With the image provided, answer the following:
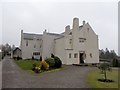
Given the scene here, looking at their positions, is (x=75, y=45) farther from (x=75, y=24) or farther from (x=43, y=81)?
(x=43, y=81)

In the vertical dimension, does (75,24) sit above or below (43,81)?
above

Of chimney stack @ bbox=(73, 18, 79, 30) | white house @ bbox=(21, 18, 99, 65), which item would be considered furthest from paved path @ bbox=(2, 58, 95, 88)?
chimney stack @ bbox=(73, 18, 79, 30)

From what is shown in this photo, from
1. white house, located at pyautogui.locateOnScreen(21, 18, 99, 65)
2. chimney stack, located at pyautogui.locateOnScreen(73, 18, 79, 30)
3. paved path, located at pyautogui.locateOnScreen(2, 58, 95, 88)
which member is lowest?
paved path, located at pyautogui.locateOnScreen(2, 58, 95, 88)

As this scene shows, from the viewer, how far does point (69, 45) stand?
34438 millimetres

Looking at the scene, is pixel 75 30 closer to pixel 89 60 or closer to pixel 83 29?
pixel 83 29

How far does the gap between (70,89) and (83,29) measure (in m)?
27.6

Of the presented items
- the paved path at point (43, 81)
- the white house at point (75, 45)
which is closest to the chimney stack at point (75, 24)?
the white house at point (75, 45)

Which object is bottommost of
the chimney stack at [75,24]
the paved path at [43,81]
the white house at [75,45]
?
the paved path at [43,81]

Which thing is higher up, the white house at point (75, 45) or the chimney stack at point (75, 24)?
the chimney stack at point (75, 24)

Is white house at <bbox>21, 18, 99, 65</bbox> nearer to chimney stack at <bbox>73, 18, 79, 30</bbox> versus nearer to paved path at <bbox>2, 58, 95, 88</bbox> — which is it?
chimney stack at <bbox>73, 18, 79, 30</bbox>

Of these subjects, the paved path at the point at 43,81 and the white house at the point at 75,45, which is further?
the white house at the point at 75,45

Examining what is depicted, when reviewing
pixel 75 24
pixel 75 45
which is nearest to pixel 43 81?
pixel 75 45

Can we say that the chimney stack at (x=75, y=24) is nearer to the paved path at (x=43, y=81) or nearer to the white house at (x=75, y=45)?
the white house at (x=75, y=45)

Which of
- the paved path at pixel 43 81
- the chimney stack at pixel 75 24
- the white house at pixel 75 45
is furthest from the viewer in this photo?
the chimney stack at pixel 75 24
